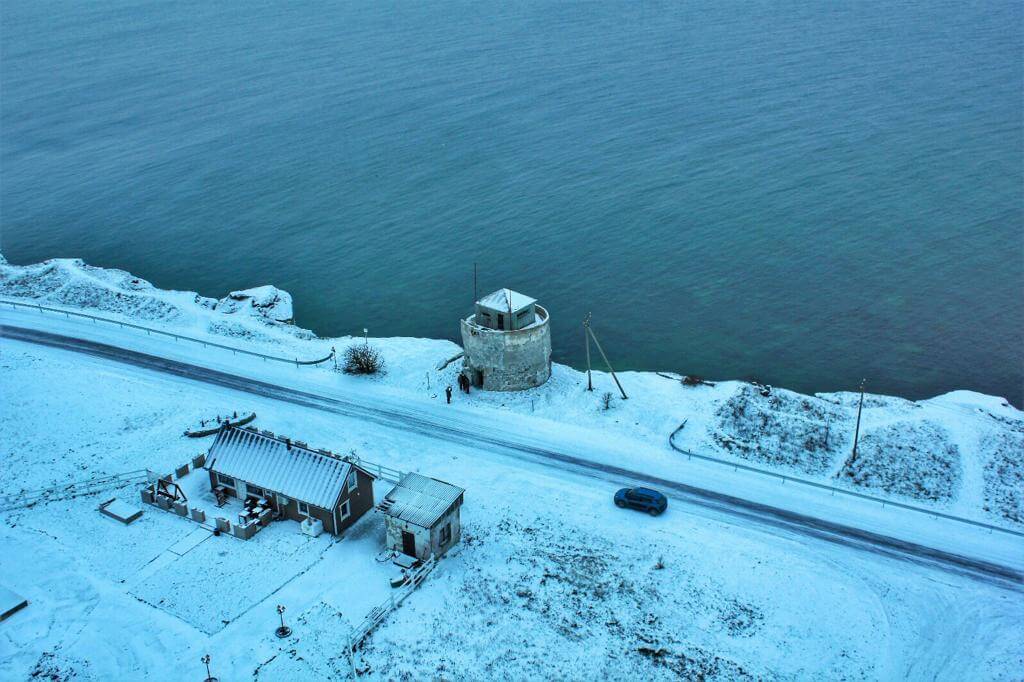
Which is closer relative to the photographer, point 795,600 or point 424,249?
point 795,600

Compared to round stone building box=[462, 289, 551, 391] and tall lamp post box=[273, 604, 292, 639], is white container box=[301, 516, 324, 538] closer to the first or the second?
tall lamp post box=[273, 604, 292, 639]

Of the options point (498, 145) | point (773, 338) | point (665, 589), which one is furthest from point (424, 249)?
point (665, 589)

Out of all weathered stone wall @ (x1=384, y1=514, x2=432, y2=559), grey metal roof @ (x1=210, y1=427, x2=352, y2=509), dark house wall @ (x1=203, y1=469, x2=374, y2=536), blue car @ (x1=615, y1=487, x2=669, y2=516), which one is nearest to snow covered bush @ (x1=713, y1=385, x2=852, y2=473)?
blue car @ (x1=615, y1=487, x2=669, y2=516)

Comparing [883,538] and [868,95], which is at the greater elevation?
[868,95]

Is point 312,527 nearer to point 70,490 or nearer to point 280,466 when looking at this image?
point 280,466

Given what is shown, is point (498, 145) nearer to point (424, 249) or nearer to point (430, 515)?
point (424, 249)

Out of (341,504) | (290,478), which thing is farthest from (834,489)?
(290,478)
